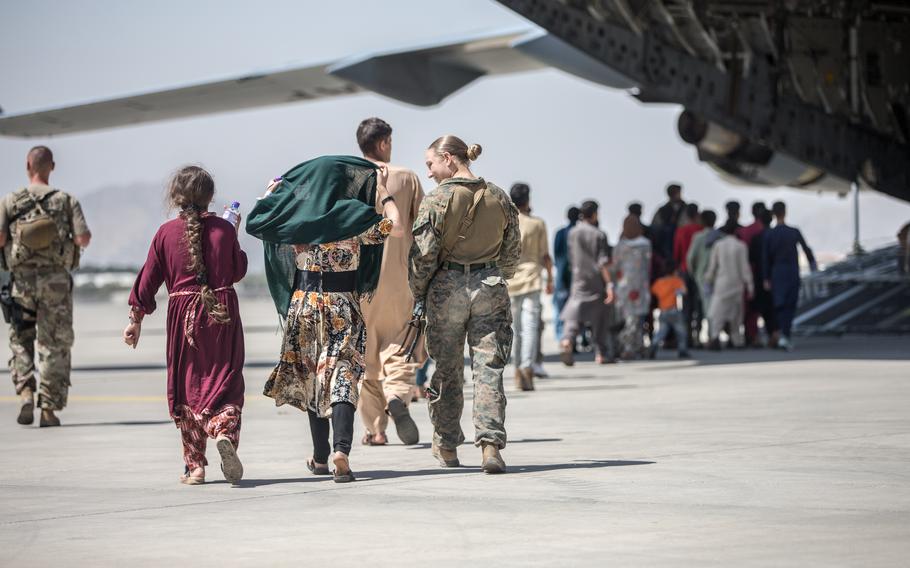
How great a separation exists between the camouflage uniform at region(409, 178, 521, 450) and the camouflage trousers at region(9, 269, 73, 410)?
152 inches

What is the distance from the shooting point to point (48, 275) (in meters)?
10.1

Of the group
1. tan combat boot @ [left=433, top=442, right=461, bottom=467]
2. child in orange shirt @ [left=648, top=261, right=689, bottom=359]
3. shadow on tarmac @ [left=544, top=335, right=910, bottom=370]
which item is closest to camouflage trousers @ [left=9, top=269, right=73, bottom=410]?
tan combat boot @ [left=433, top=442, right=461, bottom=467]

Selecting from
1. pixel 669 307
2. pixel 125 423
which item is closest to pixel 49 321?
pixel 125 423

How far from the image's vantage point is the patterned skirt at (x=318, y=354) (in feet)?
22.9

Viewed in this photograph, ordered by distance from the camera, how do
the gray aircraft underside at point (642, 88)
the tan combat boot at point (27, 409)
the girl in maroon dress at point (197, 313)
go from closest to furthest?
the girl in maroon dress at point (197, 313), the tan combat boot at point (27, 409), the gray aircraft underside at point (642, 88)

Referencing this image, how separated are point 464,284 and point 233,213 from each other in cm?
122

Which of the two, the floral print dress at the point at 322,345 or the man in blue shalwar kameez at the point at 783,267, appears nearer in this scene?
the floral print dress at the point at 322,345

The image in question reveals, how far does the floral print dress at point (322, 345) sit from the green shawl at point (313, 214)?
0.10 metres

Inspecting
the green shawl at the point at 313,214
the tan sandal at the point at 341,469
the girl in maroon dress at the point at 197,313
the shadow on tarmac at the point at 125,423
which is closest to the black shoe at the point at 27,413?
the shadow on tarmac at the point at 125,423

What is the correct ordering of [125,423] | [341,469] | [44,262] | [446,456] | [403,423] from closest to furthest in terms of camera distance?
[341,469], [446,456], [403,423], [44,262], [125,423]

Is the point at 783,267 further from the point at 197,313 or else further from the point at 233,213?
the point at 197,313

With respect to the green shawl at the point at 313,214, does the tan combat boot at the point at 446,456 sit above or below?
below

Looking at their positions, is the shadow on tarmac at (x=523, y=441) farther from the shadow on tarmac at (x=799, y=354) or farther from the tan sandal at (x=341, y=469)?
the shadow on tarmac at (x=799, y=354)

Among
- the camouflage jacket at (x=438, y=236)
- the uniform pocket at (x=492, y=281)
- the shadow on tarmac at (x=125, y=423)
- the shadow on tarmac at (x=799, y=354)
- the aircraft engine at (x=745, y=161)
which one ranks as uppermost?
the aircraft engine at (x=745, y=161)
